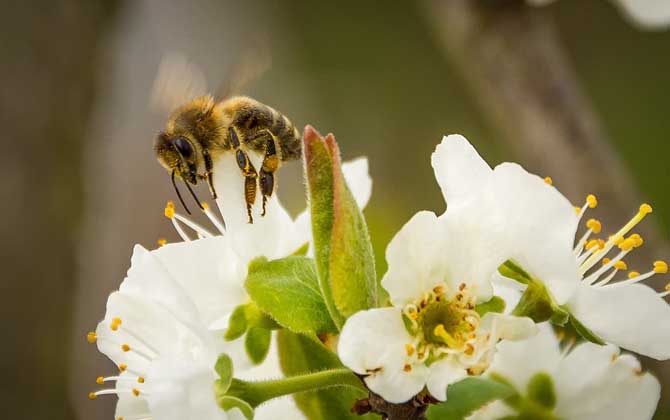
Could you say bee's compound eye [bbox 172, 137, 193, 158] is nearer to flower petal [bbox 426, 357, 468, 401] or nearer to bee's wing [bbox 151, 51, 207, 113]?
bee's wing [bbox 151, 51, 207, 113]

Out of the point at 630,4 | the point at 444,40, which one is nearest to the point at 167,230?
the point at 444,40

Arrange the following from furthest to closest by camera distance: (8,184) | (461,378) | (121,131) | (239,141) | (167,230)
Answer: (121,131), (167,230), (8,184), (239,141), (461,378)

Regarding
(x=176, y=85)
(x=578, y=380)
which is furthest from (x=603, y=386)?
(x=176, y=85)

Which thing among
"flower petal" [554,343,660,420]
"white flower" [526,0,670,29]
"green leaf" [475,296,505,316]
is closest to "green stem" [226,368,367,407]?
"green leaf" [475,296,505,316]

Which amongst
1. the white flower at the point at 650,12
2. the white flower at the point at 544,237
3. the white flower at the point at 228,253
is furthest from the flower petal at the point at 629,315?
the white flower at the point at 650,12

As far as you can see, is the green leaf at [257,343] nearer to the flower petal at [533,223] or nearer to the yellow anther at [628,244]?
the flower petal at [533,223]

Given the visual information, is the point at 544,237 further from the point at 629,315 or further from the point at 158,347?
the point at 158,347

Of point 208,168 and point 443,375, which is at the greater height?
point 208,168

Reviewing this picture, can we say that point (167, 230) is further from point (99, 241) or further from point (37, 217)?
point (37, 217)
